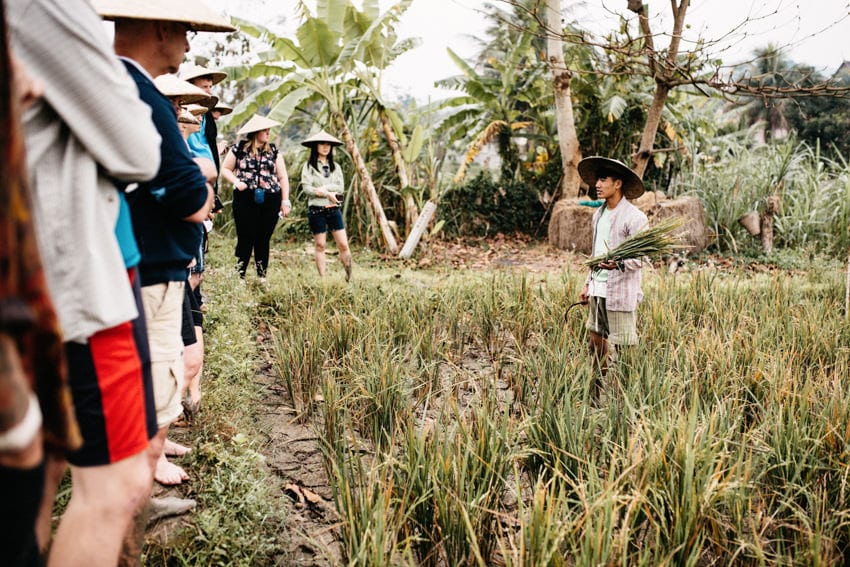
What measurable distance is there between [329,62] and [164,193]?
7.41m

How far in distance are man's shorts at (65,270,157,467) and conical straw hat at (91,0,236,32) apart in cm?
79

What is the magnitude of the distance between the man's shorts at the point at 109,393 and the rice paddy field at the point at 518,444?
0.71m

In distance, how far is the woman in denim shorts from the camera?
620cm

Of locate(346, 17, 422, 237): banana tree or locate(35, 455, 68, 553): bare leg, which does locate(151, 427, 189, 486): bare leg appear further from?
locate(346, 17, 422, 237): banana tree

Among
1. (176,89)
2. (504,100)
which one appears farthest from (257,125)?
(504,100)

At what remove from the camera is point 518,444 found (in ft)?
8.93

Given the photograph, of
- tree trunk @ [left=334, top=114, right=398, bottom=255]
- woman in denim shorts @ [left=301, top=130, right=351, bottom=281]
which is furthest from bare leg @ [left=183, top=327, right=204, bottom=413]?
tree trunk @ [left=334, top=114, right=398, bottom=255]

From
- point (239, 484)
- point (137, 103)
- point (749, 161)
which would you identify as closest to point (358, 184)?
point (749, 161)

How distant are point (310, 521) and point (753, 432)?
5.53 ft

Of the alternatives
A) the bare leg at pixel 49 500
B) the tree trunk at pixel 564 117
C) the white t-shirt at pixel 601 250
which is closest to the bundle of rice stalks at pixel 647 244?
the white t-shirt at pixel 601 250

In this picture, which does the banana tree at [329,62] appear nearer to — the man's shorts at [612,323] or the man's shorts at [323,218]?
the man's shorts at [323,218]

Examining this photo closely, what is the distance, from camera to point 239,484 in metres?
2.38

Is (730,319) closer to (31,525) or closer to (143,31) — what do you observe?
(143,31)

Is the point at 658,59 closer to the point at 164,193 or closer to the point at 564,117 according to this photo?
the point at 164,193
